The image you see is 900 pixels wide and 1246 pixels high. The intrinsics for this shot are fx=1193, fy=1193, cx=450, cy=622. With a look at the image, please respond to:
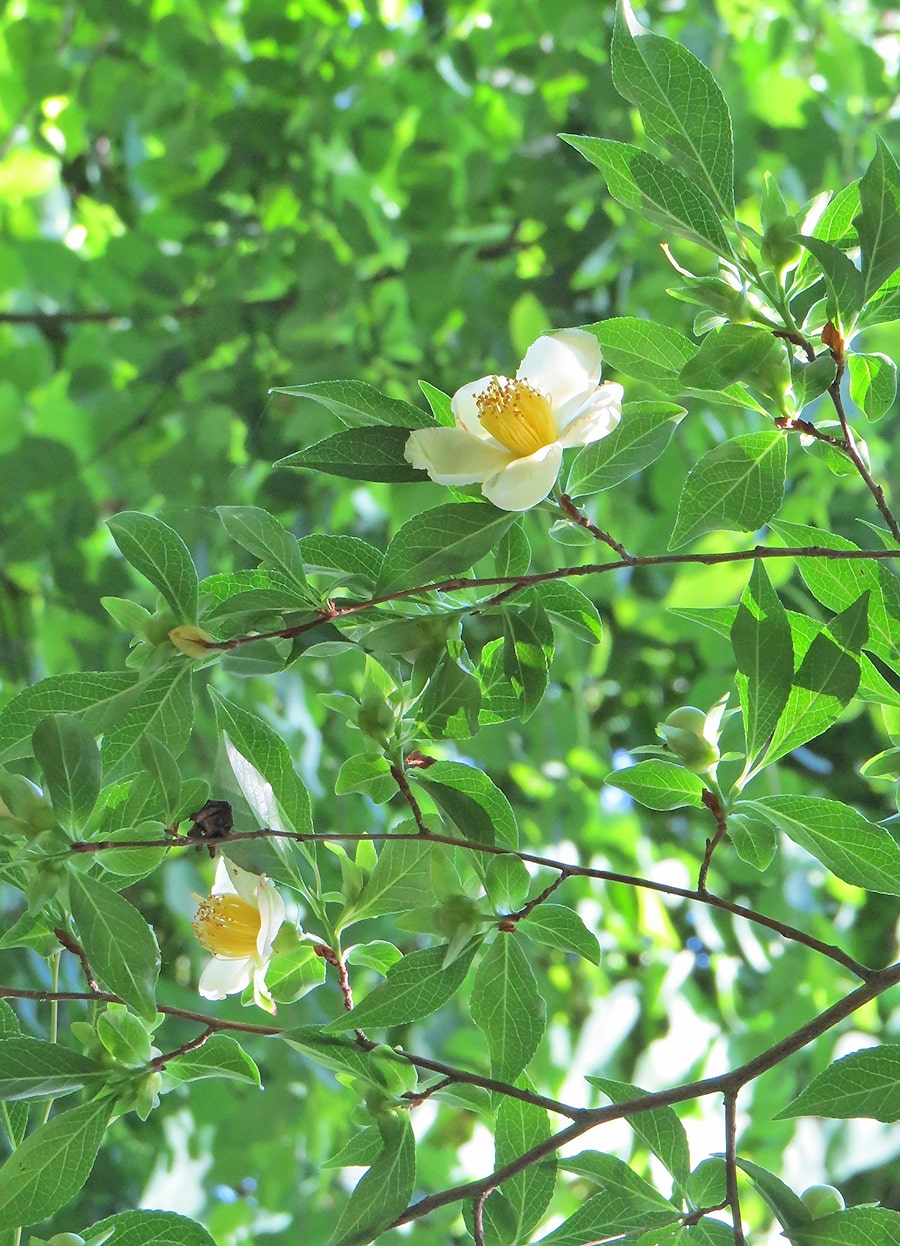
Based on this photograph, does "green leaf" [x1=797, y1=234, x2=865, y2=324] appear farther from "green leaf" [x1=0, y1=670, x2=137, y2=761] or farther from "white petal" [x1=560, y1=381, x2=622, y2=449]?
"green leaf" [x1=0, y1=670, x2=137, y2=761]

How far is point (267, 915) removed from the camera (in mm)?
300

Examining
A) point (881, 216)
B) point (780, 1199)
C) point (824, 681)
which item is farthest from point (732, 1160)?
point (881, 216)

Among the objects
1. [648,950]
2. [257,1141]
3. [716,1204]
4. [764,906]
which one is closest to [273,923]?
[716,1204]

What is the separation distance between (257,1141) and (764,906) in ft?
1.46

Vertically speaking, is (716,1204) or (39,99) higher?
(39,99)

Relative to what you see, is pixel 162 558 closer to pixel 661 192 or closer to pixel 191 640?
pixel 191 640

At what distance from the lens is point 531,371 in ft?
0.94

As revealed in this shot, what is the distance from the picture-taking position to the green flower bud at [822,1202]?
284 mm

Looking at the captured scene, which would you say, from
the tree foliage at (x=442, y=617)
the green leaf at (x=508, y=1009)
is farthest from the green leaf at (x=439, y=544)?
the green leaf at (x=508, y=1009)

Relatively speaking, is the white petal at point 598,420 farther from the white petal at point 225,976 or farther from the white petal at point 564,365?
the white petal at point 225,976

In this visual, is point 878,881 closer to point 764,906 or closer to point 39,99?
point 764,906

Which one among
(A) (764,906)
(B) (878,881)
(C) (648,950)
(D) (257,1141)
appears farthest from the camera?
(C) (648,950)

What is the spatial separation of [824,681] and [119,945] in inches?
6.8

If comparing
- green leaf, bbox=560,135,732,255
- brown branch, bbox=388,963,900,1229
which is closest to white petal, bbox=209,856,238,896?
brown branch, bbox=388,963,900,1229
